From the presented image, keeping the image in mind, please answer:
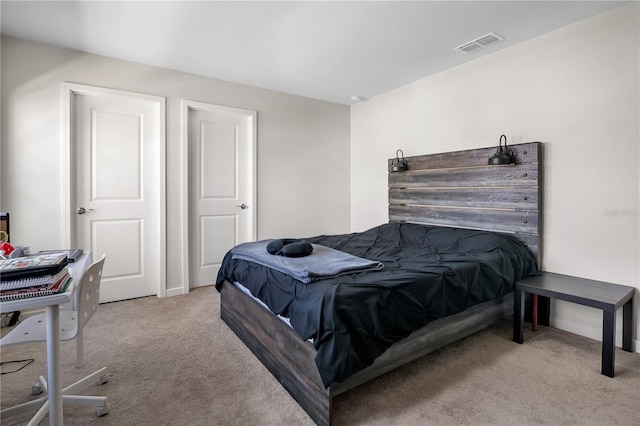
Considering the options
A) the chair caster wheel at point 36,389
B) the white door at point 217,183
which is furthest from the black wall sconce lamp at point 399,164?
the chair caster wheel at point 36,389

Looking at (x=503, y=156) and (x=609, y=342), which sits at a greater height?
(x=503, y=156)

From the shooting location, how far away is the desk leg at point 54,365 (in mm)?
1274

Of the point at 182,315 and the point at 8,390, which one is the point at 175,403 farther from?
the point at 182,315

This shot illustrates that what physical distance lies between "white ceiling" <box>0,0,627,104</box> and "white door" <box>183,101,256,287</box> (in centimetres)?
57

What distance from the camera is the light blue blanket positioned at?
1833 millimetres

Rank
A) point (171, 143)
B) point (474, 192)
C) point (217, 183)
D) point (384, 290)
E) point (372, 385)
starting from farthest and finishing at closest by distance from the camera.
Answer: point (217, 183)
point (171, 143)
point (474, 192)
point (372, 385)
point (384, 290)

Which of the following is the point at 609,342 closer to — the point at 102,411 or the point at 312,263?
the point at 312,263

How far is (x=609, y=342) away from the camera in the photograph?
191 cm

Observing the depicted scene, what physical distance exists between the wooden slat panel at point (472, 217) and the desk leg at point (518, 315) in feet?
2.09

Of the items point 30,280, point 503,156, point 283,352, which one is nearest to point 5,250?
point 30,280

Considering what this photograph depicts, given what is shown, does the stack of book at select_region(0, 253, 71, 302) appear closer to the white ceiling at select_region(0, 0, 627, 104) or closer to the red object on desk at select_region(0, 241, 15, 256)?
the red object on desk at select_region(0, 241, 15, 256)

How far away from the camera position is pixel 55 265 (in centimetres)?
129

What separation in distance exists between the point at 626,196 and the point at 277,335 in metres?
2.61

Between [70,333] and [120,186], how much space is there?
2.10m
